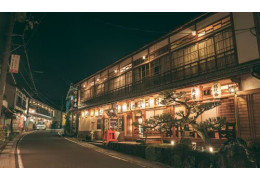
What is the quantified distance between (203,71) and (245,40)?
11.1 ft

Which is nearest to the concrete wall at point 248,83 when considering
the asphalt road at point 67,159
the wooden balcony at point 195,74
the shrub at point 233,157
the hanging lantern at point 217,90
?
the wooden balcony at point 195,74

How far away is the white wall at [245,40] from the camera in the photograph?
10.4m

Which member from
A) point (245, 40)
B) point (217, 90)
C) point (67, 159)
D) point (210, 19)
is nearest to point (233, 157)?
point (217, 90)

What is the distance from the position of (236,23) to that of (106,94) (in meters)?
18.2

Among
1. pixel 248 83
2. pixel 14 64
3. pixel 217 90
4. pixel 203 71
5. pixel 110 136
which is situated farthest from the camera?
pixel 110 136

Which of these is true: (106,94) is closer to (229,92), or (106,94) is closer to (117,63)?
(117,63)

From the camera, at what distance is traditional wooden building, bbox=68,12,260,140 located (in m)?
10.6

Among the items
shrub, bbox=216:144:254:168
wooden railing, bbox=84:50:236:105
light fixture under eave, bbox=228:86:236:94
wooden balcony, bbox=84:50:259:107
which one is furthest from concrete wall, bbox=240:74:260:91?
shrub, bbox=216:144:254:168

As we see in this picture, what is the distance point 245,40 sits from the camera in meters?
10.8

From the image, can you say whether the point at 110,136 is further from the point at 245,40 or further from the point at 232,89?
the point at 245,40

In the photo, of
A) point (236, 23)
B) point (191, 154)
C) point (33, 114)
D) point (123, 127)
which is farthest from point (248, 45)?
point (33, 114)

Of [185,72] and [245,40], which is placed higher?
[245,40]

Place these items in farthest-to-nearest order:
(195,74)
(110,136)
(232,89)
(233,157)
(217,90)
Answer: (110,136)
(195,74)
(217,90)
(232,89)
(233,157)

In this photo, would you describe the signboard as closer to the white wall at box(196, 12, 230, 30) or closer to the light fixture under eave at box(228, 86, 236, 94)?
the white wall at box(196, 12, 230, 30)
